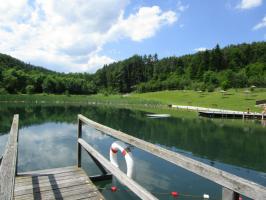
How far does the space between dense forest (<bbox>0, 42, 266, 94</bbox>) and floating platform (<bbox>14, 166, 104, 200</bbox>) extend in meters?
66.0

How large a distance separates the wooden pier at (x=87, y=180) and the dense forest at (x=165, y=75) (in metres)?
66.3

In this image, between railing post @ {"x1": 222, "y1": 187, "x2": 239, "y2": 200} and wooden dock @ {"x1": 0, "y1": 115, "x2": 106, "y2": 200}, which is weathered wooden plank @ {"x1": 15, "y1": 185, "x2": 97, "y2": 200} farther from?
railing post @ {"x1": 222, "y1": 187, "x2": 239, "y2": 200}

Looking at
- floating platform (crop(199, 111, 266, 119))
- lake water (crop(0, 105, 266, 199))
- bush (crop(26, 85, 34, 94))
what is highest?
bush (crop(26, 85, 34, 94))

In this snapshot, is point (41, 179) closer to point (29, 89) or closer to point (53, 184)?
point (53, 184)

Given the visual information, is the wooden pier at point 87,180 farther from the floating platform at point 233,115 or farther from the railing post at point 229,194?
the floating platform at point 233,115

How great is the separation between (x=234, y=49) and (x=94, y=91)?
6038 cm

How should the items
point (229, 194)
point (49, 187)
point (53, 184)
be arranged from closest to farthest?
point (229, 194)
point (49, 187)
point (53, 184)

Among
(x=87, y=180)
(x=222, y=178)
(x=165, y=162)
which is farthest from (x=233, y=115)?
(x=222, y=178)

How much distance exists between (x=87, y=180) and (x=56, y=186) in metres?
0.73

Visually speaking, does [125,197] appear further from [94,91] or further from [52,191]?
[94,91]

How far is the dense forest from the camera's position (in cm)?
7962

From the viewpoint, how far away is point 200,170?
2.53 meters

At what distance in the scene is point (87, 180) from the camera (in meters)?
6.02

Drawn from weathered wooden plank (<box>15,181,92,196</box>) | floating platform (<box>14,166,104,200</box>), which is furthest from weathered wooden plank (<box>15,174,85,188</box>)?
weathered wooden plank (<box>15,181,92,196</box>)
